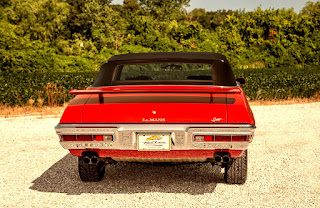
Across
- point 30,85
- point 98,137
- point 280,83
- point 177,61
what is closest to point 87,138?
point 98,137

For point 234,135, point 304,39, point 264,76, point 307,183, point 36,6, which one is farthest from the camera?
point 36,6

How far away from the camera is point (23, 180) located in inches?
199

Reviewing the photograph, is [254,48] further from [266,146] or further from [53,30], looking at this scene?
[53,30]

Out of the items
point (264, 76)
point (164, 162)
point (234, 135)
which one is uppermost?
point (234, 135)

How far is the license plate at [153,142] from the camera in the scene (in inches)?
150

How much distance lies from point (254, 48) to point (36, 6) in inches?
747

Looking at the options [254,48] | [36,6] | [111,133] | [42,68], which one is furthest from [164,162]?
[36,6]

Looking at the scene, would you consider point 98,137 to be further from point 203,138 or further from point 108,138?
point 203,138

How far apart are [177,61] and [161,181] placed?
1.56 m

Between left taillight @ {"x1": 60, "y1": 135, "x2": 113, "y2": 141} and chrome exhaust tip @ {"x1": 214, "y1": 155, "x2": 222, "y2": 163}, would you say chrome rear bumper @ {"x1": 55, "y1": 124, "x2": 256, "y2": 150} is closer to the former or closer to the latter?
left taillight @ {"x1": 60, "y1": 135, "x2": 113, "y2": 141}

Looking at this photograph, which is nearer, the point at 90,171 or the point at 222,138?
the point at 222,138

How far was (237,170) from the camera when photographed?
4.56m

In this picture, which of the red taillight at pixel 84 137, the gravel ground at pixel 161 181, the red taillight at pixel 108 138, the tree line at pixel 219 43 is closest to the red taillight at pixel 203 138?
the gravel ground at pixel 161 181

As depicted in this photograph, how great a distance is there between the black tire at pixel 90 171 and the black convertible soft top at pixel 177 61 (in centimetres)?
101
